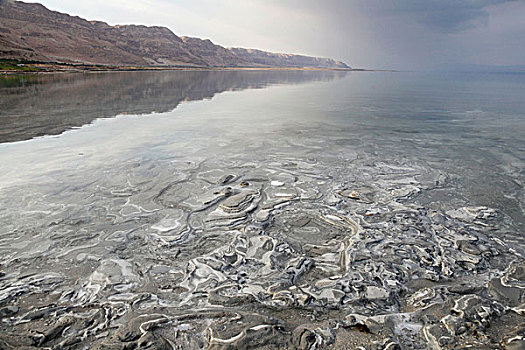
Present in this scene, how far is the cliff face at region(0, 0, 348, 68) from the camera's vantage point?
89.6 metres

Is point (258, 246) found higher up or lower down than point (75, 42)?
lower down

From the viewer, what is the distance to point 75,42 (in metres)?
112

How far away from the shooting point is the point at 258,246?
449cm

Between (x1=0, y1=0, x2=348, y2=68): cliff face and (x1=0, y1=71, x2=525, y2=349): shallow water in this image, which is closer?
(x1=0, y1=71, x2=525, y2=349): shallow water

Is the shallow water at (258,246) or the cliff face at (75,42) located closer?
the shallow water at (258,246)

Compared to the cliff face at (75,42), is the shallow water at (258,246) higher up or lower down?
lower down

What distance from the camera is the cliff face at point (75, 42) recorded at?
294 ft

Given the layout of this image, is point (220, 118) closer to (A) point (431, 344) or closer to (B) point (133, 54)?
(A) point (431, 344)

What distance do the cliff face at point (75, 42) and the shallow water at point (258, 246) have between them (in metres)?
83.4

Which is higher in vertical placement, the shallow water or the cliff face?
the cliff face

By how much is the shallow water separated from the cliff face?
274ft

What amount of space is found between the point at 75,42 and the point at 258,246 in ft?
454

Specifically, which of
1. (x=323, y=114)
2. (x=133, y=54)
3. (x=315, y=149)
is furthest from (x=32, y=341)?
(x=133, y=54)

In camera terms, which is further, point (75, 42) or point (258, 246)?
point (75, 42)
